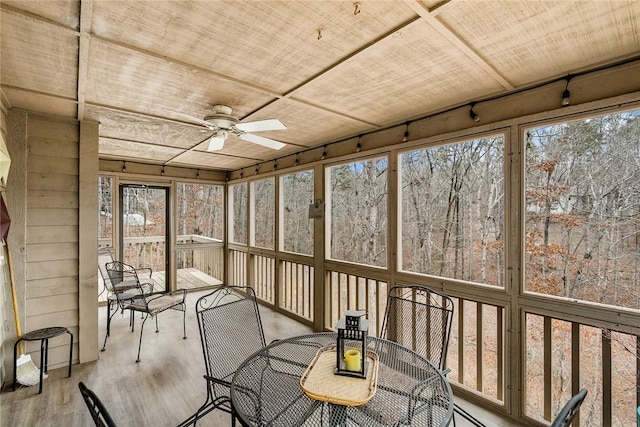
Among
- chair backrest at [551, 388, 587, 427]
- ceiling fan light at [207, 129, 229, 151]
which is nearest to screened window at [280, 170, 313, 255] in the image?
ceiling fan light at [207, 129, 229, 151]

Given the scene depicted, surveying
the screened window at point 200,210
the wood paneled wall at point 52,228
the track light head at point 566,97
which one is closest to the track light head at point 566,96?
the track light head at point 566,97

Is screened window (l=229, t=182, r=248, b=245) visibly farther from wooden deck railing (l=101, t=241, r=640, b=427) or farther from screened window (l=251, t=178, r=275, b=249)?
wooden deck railing (l=101, t=241, r=640, b=427)

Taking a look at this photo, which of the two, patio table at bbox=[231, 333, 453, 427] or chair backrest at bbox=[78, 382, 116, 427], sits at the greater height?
chair backrest at bbox=[78, 382, 116, 427]

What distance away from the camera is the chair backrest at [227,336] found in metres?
2.11

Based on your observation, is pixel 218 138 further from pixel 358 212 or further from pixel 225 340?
pixel 358 212

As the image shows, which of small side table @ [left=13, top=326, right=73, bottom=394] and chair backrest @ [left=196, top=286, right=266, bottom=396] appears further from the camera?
small side table @ [left=13, top=326, right=73, bottom=394]

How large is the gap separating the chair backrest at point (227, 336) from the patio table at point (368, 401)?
34 cm

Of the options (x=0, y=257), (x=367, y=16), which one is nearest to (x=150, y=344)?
(x=0, y=257)

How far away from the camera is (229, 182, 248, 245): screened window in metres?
6.20

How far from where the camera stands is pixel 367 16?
1478 millimetres

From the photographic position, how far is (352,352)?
5.34 ft

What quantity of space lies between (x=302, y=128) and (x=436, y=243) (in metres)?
2.13

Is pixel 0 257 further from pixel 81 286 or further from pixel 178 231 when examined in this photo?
pixel 178 231

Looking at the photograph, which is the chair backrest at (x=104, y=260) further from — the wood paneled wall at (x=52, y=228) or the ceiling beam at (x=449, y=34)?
the ceiling beam at (x=449, y=34)
